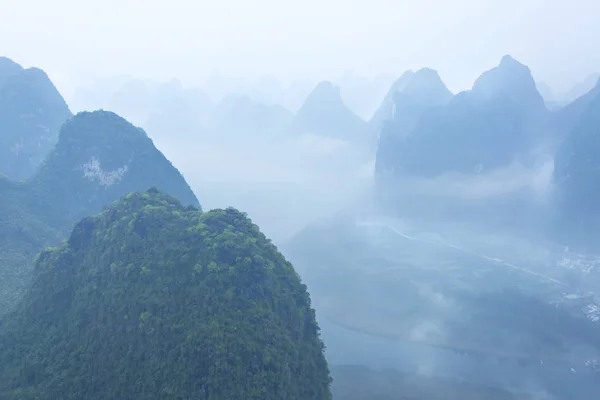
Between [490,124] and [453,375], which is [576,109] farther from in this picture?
[453,375]

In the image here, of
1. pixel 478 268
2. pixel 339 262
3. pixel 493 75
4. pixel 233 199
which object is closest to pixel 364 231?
pixel 339 262

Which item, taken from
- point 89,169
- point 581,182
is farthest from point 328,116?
point 89,169

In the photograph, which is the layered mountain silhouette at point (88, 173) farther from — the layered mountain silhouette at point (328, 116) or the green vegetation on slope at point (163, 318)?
the layered mountain silhouette at point (328, 116)

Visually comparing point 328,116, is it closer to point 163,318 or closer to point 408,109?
point 408,109

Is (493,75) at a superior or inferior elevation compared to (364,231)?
superior

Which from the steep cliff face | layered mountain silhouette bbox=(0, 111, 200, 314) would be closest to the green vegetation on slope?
layered mountain silhouette bbox=(0, 111, 200, 314)

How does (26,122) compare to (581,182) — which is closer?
(581,182)
